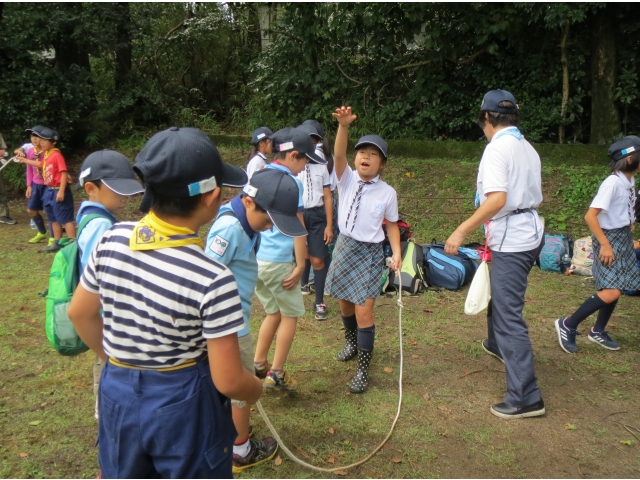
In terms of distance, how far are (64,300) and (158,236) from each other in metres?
1.29

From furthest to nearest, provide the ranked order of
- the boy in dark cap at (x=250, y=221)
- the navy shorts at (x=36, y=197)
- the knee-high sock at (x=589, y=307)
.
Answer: the navy shorts at (x=36, y=197), the knee-high sock at (x=589, y=307), the boy in dark cap at (x=250, y=221)

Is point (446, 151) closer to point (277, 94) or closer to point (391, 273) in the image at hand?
point (277, 94)

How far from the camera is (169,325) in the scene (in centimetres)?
168

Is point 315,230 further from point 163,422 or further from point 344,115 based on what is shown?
point 163,422

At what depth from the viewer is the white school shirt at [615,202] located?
445 cm

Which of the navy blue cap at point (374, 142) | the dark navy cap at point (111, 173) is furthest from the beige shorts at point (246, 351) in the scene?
the navy blue cap at point (374, 142)

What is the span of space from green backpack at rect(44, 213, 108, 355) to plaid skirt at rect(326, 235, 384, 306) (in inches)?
73.8

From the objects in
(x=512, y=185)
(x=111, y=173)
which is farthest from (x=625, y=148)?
(x=111, y=173)

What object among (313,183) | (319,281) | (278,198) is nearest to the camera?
(278,198)

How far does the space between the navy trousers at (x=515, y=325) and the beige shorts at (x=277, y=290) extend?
1400 mm

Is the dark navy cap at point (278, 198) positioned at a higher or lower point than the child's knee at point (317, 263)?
higher

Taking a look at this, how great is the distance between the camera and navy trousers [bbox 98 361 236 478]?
1.71 meters

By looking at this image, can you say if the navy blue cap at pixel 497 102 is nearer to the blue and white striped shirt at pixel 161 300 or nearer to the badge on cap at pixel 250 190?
the badge on cap at pixel 250 190

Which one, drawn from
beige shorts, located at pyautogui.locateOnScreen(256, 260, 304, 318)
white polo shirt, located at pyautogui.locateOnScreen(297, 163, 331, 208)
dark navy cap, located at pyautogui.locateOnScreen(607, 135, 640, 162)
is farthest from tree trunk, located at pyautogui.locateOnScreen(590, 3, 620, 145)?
beige shorts, located at pyautogui.locateOnScreen(256, 260, 304, 318)
